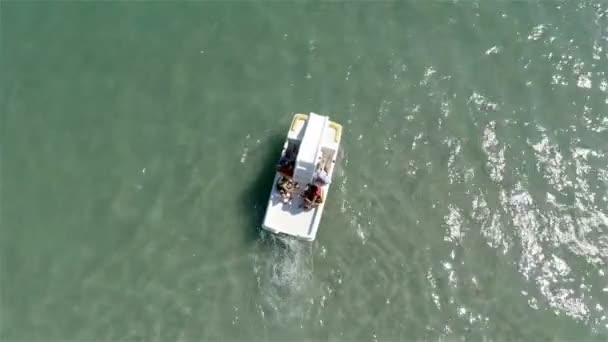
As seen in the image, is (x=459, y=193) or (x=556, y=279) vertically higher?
(x=459, y=193)

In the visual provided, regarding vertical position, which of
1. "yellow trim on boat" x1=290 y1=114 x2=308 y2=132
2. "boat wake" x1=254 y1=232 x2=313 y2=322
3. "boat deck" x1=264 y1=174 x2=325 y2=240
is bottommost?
"boat wake" x1=254 y1=232 x2=313 y2=322

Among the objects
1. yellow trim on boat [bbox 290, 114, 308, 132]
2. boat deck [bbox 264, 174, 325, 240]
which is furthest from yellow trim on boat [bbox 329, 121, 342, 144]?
boat deck [bbox 264, 174, 325, 240]

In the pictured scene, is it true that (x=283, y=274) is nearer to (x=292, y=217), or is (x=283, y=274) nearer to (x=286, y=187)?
(x=292, y=217)

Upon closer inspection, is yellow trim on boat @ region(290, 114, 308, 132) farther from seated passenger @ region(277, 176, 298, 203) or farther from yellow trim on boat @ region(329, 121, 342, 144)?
seated passenger @ region(277, 176, 298, 203)

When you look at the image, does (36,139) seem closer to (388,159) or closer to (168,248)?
(168,248)

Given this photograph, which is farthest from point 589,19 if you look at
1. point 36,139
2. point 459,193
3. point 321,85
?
point 36,139

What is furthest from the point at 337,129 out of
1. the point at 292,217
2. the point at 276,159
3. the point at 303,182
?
the point at 292,217
